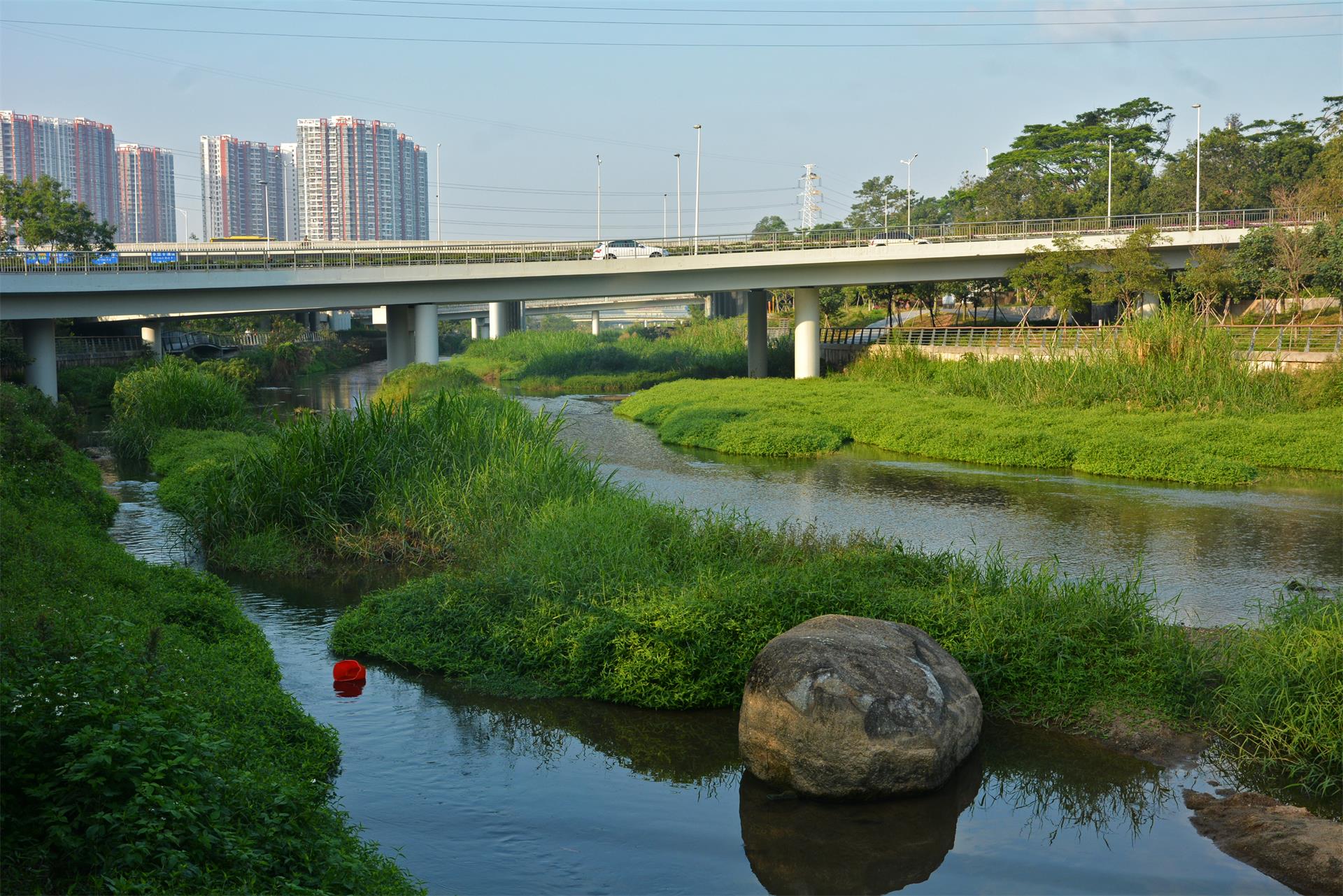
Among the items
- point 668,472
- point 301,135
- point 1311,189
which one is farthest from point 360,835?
point 301,135

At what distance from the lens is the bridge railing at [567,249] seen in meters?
36.8

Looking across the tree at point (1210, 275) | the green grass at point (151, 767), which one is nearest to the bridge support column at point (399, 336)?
the tree at point (1210, 275)

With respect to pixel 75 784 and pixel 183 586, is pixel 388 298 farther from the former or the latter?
pixel 75 784

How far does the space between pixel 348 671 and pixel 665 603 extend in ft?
10.0

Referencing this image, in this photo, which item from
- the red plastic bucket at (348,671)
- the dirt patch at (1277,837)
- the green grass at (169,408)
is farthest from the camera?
the green grass at (169,408)

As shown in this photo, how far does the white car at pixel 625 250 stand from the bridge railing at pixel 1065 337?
8234 millimetres

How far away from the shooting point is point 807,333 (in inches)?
1747

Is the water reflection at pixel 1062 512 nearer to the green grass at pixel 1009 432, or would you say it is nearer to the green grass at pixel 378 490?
the green grass at pixel 1009 432

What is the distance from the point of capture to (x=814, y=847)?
791cm

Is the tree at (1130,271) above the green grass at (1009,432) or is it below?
above

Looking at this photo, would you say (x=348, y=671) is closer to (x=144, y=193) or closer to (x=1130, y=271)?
(x=1130, y=271)

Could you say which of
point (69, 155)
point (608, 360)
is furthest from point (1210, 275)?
point (69, 155)

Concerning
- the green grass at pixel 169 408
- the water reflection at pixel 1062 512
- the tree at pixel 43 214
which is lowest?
the water reflection at pixel 1062 512

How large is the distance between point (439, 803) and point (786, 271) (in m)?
36.6
